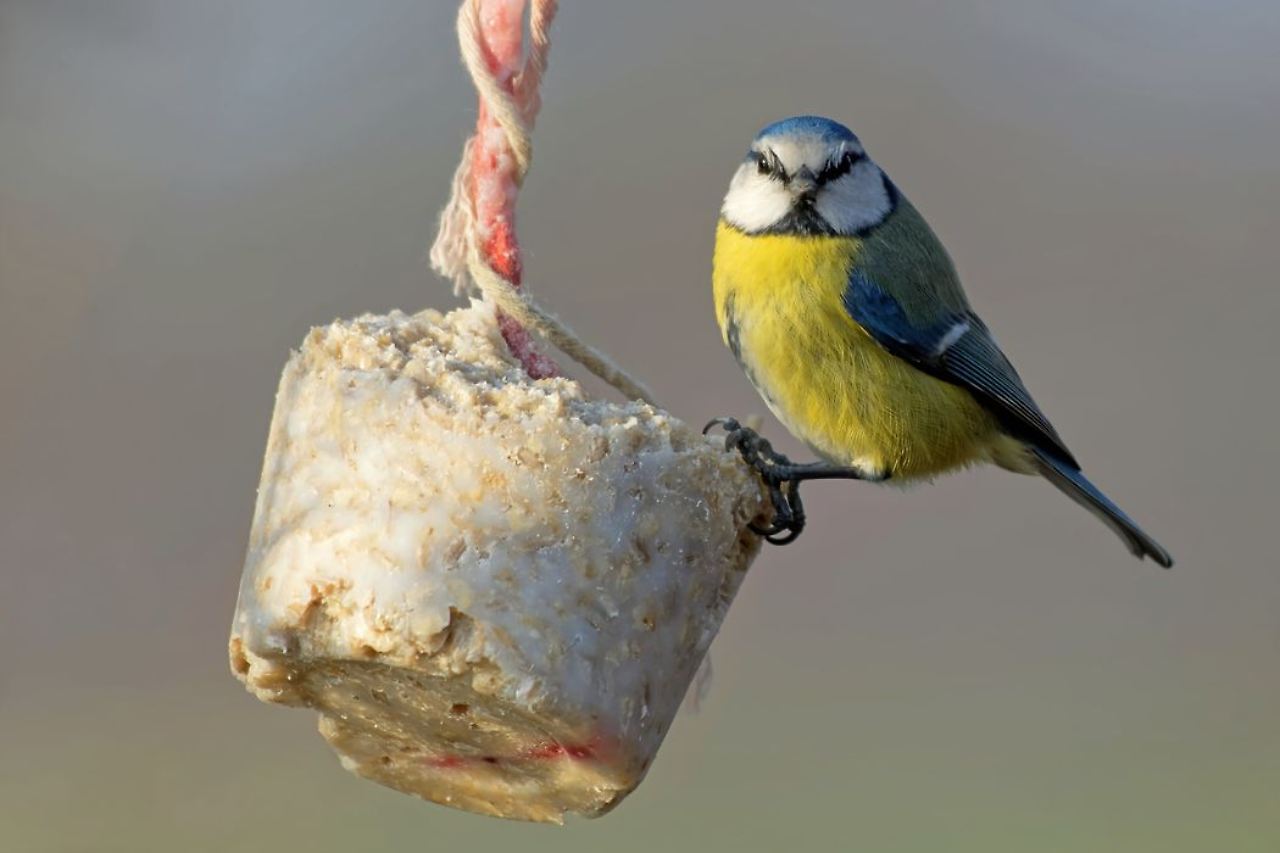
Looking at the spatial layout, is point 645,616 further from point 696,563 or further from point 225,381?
point 225,381

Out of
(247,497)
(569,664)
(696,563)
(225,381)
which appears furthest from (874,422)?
(225,381)

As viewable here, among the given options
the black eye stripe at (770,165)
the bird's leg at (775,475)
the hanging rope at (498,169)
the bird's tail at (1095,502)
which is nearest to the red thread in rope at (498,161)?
the hanging rope at (498,169)

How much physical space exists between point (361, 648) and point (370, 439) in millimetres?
135

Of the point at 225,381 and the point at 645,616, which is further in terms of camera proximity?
the point at 225,381

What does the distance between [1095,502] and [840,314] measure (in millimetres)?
363

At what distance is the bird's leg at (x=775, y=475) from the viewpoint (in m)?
1.05

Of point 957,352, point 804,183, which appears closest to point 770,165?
point 804,183

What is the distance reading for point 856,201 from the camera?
1286 mm

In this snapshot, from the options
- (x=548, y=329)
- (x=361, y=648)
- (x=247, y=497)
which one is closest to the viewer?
(x=361, y=648)

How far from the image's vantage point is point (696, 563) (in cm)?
95

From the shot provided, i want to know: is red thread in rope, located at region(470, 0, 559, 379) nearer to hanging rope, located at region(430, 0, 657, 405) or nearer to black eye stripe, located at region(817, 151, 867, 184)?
hanging rope, located at region(430, 0, 657, 405)

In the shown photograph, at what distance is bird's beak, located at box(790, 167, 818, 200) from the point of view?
1.22 meters

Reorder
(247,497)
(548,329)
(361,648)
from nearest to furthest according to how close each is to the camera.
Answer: (361,648) → (548,329) → (247,497)

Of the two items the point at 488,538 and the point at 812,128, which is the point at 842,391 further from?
the point at 488,538
